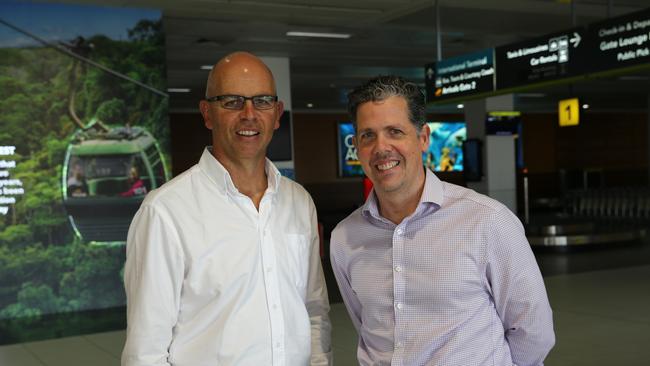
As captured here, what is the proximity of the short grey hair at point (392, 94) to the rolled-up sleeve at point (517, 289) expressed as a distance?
0.40 metres

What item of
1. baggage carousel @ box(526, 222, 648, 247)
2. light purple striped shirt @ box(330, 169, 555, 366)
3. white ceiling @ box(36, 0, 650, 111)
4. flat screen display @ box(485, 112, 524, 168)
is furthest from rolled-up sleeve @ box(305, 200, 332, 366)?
flat screen display @ box(485, 112, 524, 168)

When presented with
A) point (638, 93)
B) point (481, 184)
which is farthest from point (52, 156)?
point (638, 93)

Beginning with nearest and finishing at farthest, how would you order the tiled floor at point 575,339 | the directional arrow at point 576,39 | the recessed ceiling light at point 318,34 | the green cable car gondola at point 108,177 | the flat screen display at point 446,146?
1. the tiled floor at point 575,339
2. the directional arrow at point 576,39
3. the green cable car gondola at point 108,177
4. the recessed ceiling light at point 318,34
5. the flat screen display at point 446,146

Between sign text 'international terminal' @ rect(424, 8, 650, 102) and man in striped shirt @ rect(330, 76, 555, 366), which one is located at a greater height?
sign text 'international terminal' @ rect(424, 8, 650, 102)

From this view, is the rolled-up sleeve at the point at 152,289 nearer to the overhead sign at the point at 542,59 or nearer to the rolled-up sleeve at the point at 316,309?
the rolled-up sleeve at the point at 316,309

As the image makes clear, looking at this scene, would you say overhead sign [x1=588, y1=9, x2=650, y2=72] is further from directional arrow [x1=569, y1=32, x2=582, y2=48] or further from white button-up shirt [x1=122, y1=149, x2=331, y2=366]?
white button-up shirt [x1=122, y1=149, x2=331, y2=366]

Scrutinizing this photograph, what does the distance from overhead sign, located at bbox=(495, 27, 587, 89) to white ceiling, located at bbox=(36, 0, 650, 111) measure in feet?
3.14

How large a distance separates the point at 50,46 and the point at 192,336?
24.3ft

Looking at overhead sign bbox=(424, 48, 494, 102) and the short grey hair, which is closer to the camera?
the short grey hair

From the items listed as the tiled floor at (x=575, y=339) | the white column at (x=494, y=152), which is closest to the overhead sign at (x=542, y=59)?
the tiled floor at (x=575, y=339)

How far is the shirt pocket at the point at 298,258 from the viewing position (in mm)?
2451

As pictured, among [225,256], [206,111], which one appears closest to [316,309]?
[225,256]

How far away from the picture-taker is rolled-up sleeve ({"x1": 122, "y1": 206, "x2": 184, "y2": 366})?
7.17 ft

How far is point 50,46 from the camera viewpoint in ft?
28.7
